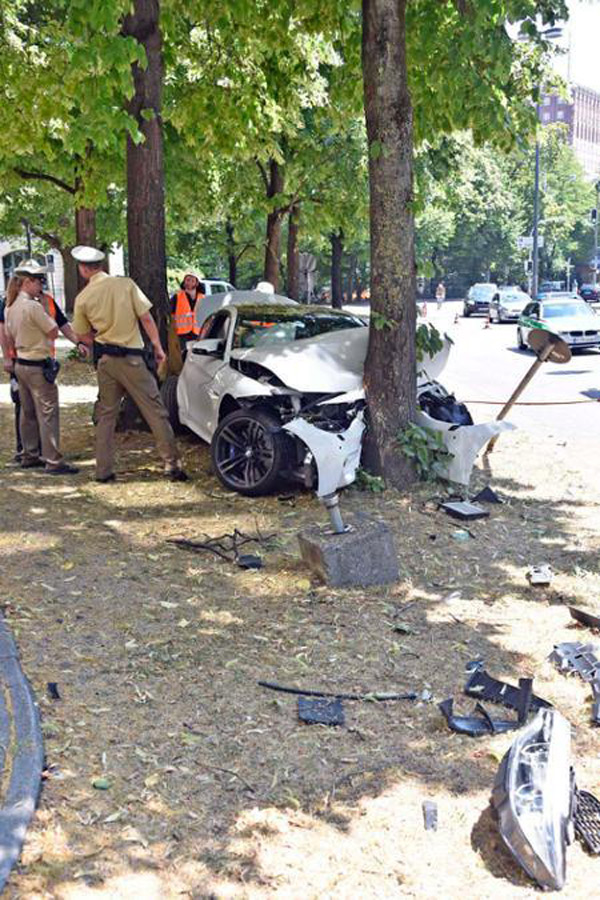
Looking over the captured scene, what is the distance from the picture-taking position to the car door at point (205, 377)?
30.7ft

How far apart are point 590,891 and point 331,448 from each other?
4.44m

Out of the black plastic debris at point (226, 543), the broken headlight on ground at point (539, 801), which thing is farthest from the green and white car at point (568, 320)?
the broken headlight on ground at point (539, 801)

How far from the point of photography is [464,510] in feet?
25.6

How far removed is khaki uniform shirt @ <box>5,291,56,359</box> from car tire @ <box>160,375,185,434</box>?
214cm

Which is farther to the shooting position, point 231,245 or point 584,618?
point 231,245

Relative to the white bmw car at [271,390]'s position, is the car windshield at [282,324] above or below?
above

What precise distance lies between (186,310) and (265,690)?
31.5 ft

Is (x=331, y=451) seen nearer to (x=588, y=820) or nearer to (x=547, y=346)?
(x=547, y=346)

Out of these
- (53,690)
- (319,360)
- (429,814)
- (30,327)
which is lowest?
(429,814)

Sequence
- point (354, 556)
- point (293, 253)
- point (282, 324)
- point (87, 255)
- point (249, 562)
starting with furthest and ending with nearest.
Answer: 1. point (293, 253)
2. point (282, 324)
3. point (87, 255)
4. point (249, 562)
5. point (354, 556)

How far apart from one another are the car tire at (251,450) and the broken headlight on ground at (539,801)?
465 cm

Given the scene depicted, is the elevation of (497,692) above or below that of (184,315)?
below

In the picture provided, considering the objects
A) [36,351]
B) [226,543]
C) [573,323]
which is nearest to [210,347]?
[36,351]

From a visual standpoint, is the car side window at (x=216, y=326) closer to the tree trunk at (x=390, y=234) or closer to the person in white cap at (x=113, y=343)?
the person in white cap at (x=113, y=343)
